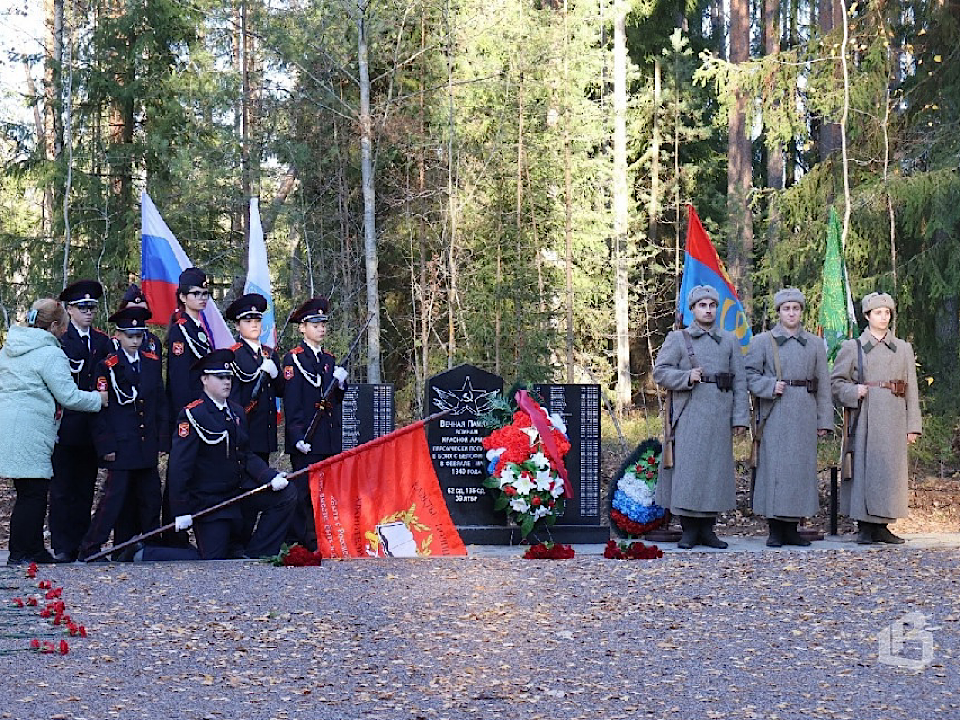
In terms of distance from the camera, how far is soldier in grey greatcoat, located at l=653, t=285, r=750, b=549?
9.89 m

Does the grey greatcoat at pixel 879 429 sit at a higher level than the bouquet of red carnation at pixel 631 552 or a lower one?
higher

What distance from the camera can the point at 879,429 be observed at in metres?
10.2

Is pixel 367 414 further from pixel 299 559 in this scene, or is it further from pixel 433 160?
pixel 433 160

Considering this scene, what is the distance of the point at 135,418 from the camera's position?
9.44 metres

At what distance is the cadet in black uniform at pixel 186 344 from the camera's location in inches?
381

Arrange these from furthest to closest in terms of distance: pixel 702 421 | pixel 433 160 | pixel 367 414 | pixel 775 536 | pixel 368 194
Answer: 1. pixel 433 160
2. pixel 368 194
3. pixel 367 414
4. pixel 775 536
5. pixel 702 421

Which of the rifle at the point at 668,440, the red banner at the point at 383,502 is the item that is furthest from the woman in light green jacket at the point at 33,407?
the rifle at the point at 668,440

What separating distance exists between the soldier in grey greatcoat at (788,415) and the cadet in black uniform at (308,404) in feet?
10.4

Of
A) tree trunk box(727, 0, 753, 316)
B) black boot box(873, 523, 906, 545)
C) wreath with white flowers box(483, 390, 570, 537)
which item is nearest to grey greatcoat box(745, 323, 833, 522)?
black boot box(873, 523, 906, 545)

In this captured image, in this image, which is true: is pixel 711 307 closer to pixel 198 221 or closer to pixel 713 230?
pixel 198 221

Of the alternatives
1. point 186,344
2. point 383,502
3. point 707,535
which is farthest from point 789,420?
point 186,344

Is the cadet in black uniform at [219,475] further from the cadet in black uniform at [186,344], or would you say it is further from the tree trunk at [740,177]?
the tree trunk at [740,177]

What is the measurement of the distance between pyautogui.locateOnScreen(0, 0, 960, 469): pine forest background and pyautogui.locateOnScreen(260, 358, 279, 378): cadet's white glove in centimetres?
669

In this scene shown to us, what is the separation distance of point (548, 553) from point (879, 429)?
279cm
